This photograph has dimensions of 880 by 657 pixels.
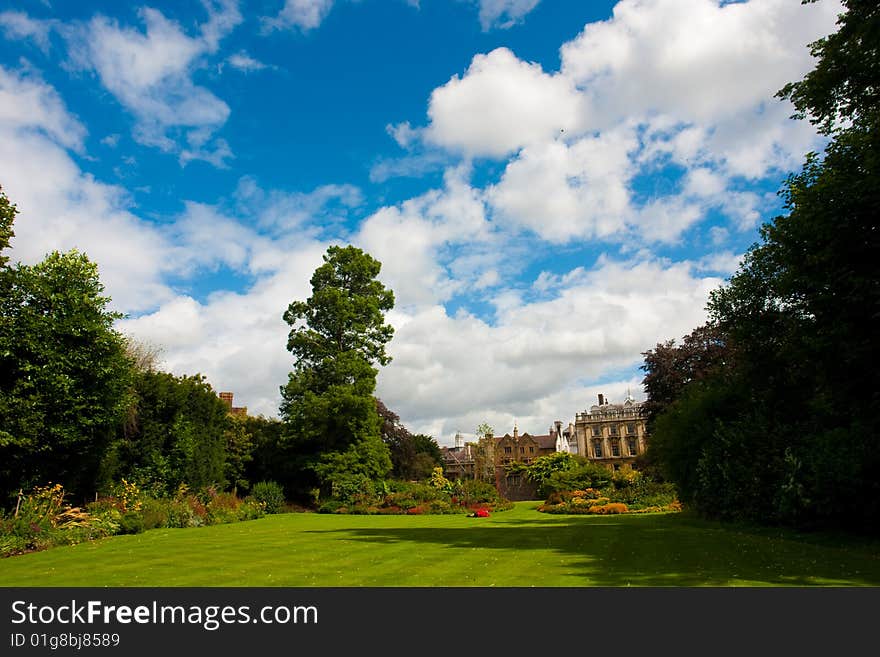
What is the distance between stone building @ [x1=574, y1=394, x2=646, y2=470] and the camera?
95125 millimetres

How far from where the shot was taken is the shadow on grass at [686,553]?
9.07m

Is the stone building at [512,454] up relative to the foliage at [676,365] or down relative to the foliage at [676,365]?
down

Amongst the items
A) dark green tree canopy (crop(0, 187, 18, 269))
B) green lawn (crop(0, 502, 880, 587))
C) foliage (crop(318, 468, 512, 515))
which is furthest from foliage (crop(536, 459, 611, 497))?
dark green tree canopy (crop(0, 187, 18, 269))

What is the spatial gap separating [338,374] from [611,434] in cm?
7094

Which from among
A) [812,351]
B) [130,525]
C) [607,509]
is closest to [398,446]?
[607,509]

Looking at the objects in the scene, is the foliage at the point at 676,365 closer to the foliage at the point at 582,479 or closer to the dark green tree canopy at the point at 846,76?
the foliage at the point at 582,479

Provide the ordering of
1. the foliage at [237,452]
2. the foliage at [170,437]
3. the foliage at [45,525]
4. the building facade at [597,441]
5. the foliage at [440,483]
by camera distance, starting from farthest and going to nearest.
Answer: the building facade at [597,441]
the foliage at [440,483]
the foliage at [237,452]
the foliage at [170,437]
the foliage at [45,525]

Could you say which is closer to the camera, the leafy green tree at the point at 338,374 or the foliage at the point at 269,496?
the foliage at the point at 269,496

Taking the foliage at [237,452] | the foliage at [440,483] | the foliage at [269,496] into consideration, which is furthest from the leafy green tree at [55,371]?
the foliage at [440,483]

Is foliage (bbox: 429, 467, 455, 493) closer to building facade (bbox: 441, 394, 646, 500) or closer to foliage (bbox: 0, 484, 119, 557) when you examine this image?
foliage (bbox: 0, 484, 119, 557)

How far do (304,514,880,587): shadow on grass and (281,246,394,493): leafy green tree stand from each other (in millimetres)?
18718

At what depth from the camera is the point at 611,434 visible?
97.2 metres

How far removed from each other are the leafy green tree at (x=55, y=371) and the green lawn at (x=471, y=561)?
5051mm
